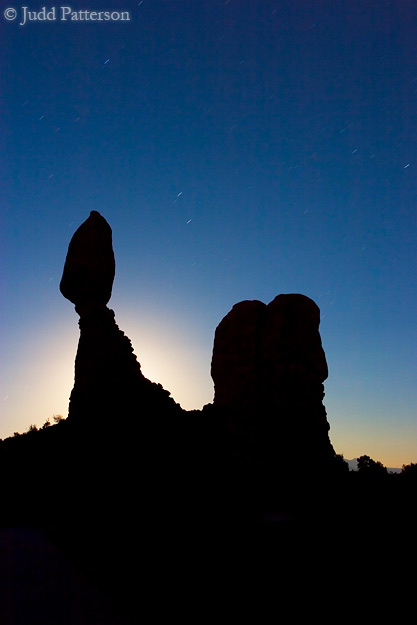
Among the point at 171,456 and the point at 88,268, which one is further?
the point at 88,268

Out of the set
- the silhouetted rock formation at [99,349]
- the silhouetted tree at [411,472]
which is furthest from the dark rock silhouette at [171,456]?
the silhouetted tree at [411,472]

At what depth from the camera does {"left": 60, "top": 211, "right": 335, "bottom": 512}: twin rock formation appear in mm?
23844

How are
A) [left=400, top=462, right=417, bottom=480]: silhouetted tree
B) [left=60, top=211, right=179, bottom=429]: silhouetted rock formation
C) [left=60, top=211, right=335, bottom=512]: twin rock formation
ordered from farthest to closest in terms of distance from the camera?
[left=400, top=462, right=417, bottom=480]: silhouetted tree → [left=60, top=211, right=335, bottom=512]: twin rock formation → [left=60, top=211, right=179, bottom=429]: silhouetted rock formation

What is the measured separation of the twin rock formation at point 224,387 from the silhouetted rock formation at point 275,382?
65 mm

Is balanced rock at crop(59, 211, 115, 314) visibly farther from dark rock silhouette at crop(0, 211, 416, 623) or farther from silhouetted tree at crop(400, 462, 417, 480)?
silhouetted tree at crop(400, 462, 417, 480)

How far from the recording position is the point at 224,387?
110 feet

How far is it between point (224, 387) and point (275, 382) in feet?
13.8

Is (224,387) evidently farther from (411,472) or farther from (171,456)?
(411,472)

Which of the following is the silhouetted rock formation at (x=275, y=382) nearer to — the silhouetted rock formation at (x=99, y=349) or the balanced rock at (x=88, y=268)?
the silhouetted rock formation at (x=99, y=349)

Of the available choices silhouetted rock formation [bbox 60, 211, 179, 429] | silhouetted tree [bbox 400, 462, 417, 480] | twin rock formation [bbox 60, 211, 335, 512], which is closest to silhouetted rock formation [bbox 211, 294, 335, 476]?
twin rock formation [bbox 60, 211, 335, 512]

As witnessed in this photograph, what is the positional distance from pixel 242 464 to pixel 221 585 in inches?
615

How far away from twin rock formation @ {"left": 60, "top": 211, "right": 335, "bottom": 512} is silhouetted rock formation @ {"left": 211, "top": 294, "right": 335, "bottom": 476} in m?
0.07

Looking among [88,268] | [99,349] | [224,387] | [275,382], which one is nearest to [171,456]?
[99,349]

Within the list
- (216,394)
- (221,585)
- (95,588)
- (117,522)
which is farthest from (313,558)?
(216,394)
